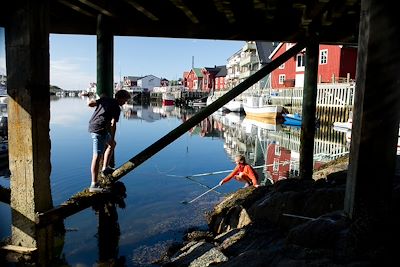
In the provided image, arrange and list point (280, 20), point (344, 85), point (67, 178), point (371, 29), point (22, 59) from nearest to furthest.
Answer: point (371, 29), point (22, 59), point (280, 20), point (67, 178), point (344, 85)

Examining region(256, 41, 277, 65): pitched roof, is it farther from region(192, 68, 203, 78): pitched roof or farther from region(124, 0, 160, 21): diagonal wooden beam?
Answer: region(124, 0, 160, 21): diagonal wooden beam

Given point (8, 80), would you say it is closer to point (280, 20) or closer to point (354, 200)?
point (354, 200)

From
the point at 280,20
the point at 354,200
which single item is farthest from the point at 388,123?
the point at 280,20

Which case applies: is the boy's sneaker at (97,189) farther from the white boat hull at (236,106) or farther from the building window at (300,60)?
the white boat hull at (236,106)

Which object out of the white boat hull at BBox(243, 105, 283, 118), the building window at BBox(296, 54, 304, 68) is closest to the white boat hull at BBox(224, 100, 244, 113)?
the white boat hull at BBox(243, 105, 283, 118)

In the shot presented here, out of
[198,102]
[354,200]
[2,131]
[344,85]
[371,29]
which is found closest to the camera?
[371,29]

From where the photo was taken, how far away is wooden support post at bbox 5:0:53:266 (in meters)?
3.24

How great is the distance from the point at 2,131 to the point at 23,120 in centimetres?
1425

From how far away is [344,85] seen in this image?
1089 inches

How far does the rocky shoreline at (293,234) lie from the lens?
9.14 feet

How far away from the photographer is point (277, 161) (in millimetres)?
17859

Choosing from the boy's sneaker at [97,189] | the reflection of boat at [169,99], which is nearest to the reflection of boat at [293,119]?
the boy's sneaker at [97,189]

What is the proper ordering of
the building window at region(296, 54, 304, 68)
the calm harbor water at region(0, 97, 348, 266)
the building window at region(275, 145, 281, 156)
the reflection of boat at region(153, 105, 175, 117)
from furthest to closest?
the reflection of boat at region(153, 105, 175, 117) < the building window at region(296, 54, 304, 68) < the building window at region(275, 145, 281, 156) < the calm harbor water at region(0, 97, 348, 266)

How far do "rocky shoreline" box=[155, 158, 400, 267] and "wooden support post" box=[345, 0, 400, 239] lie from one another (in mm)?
132
